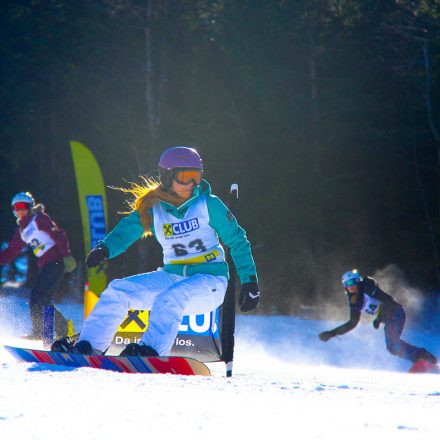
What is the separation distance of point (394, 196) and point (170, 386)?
17691mm

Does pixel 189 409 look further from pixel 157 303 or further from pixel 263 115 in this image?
pixel 263 115

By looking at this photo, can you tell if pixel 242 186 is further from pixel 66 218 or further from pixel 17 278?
pixel 17 278

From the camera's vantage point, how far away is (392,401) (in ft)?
14.6

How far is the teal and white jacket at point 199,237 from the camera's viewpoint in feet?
20.7

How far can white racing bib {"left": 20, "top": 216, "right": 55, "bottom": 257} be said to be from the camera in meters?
9.99

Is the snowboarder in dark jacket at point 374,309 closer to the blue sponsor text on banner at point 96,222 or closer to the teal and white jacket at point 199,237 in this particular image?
the teal and white jacket at point 199,237

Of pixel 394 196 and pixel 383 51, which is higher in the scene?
pixel 383 51

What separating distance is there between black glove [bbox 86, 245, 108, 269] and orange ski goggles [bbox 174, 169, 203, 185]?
2.43 ft

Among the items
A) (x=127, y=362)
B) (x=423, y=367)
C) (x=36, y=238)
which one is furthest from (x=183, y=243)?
(x=423, y=367)

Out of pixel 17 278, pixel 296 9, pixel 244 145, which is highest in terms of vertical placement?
pixel 296 9

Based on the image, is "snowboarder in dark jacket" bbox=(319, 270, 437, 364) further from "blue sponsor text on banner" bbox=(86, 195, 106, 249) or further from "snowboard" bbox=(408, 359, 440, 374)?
"blue sponsor text on banner" bbox=(86, 195, 106, 249)

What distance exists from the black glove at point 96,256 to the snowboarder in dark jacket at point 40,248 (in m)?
3.75

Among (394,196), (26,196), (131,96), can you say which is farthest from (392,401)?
(131,96)

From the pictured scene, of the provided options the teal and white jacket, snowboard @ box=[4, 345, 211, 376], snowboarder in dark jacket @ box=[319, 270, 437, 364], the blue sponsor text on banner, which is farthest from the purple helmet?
the blue sponsor text on banner
